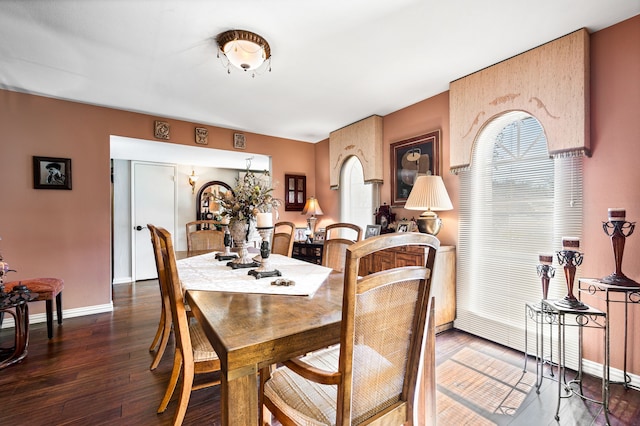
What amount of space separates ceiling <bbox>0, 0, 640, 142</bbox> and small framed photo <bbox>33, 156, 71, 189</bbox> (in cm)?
75

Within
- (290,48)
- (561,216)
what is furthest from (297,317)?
(561,216)

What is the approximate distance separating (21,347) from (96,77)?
2496mm

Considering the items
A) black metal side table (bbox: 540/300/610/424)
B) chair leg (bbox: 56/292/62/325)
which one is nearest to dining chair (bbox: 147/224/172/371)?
chair leg (bbox: 56/292/62/325)

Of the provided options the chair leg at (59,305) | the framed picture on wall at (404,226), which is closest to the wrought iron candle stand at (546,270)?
the framed picture on wall at (404,226)

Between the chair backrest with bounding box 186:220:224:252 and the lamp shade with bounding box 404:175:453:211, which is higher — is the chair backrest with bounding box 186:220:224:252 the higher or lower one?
the lower one

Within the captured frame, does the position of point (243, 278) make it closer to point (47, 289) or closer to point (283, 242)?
point (283, 242)

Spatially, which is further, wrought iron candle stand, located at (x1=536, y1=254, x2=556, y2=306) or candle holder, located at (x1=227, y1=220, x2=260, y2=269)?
candle holder, located at (x1=227, y1=220, x2=260, y2=269)

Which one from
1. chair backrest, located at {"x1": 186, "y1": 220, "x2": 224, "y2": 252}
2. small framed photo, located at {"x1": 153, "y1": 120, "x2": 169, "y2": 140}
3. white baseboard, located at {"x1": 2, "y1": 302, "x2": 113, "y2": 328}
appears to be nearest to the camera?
white baseboard, located at {"x1": 2, "y1": 302, "x2": 113, "y2": 328}

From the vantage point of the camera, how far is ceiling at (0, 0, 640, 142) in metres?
1.80

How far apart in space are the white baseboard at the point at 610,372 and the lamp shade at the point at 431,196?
1548mm

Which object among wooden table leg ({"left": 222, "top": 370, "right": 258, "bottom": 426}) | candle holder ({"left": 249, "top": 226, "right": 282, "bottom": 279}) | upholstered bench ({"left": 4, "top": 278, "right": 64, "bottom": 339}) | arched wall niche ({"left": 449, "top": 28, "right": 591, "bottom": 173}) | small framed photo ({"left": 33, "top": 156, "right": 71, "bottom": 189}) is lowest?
upholstered bench ({"left": 4, "top": 278, "right": 64, "bottom": 339})

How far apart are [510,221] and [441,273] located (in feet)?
A: 2.64

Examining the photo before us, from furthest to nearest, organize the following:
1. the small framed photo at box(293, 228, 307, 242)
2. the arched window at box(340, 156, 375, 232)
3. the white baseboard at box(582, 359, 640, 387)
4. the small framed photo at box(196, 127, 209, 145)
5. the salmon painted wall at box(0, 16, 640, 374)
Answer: the small framed photo at box(293, 228, 307, 242), the arched window at box(340, 156, 375, 232), the small framed photo at box(196, 127, 209, 145), the salmon painted wall at box(0, 16, 640, 374), the white baseboard at box(582, 359, 640, 387)

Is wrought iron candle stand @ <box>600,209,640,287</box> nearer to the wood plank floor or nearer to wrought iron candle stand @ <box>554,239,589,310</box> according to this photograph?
wrought iron candle stand @ <box>554,239,589,310</box>
